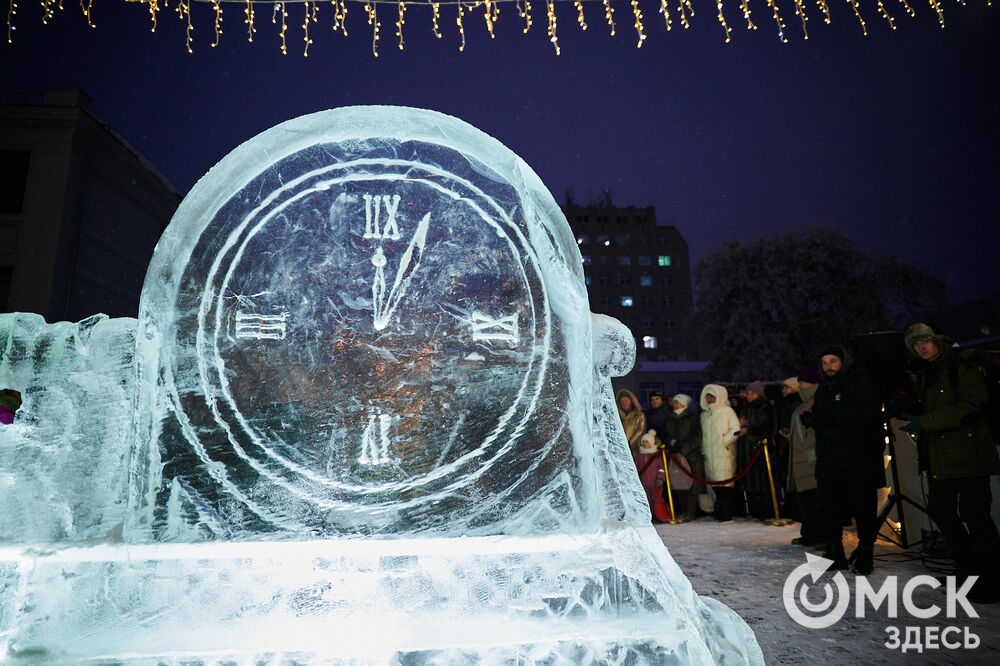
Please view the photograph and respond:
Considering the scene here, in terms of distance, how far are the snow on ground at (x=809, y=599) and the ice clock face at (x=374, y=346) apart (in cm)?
161

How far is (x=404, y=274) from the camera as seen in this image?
2.60 m

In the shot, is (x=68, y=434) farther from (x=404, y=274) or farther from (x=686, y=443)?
(x=686, y=443)

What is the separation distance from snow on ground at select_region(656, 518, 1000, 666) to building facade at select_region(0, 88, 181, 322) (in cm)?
1468

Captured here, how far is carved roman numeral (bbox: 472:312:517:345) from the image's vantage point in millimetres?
2605

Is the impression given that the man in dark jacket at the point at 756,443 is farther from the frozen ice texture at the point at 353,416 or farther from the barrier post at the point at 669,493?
the frozen ice texture at the point at 353,416

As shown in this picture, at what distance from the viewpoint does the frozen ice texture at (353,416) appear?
210 cm

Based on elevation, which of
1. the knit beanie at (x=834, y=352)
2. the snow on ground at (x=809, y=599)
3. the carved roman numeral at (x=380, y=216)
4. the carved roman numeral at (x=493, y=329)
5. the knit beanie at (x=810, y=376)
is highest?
the carved roman numeral at (x=380, y=216)

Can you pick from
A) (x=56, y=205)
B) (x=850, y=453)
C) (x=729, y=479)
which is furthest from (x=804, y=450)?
(x=56, y=205)

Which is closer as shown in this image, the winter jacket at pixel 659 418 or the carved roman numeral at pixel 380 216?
the carved roman numeral at pixel 380 216

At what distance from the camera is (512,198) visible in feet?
8.74

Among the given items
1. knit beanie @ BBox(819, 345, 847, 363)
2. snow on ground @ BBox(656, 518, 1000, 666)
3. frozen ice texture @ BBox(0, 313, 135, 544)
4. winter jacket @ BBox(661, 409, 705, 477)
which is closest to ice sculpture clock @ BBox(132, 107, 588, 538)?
frozen ice texture @ BBox(0, 313, 135, 544)

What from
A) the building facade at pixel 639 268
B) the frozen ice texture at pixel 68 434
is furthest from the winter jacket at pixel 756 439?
the building facade at pixel 639 268

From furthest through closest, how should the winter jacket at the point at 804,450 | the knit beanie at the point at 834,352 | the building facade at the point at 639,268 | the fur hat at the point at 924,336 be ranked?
the building facade at the point at 639,268, the winter jacket at the point at 804,450, the knit beanie at the point at 834,352, the fur hat at the point at 924,336

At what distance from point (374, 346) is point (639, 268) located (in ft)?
174
